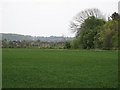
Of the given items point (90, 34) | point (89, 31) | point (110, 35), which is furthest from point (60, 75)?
point (89, 31)

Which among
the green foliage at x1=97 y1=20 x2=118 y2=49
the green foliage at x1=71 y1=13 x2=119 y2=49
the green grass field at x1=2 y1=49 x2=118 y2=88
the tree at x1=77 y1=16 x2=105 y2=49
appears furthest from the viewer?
the tree at x1=77 y1=16 x2=105 y2=49

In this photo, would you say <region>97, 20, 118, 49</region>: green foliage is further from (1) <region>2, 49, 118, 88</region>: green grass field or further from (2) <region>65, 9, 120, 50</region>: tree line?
(1) <region>2, 49, 118, 88</region>: green grass field

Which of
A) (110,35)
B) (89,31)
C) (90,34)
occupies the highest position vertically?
(89,31)

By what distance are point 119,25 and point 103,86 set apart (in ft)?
84.1

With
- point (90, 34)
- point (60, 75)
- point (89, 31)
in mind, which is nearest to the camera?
point (60, 75)

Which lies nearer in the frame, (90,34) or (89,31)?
(90,34)

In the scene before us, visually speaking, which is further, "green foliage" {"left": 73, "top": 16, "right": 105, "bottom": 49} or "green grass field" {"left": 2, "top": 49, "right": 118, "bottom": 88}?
"green foliage" {"left": 73, "top": 16, "right": 105, "bottom": 49}

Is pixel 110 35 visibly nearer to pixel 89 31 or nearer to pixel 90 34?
pixel 90 34

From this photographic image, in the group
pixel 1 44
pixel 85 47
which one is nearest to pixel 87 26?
pixel 85 47

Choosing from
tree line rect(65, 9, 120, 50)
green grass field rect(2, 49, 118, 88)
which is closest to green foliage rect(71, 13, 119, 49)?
tree line rect(65, 9, 120, 50)

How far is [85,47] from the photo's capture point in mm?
48031

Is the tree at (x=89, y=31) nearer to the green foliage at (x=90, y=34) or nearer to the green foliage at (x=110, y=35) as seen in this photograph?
the green foliage at (x=90, y=34)

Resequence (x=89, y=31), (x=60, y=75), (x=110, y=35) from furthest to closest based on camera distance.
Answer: (x=89, y=31)
(x=110, y=35)
(x=60, y=75)

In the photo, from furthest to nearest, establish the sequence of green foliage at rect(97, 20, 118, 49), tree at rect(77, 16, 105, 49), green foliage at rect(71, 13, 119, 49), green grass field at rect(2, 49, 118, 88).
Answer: tree at rect(77, 16, 105, 49)
green foliage at rect(71, 13, 119, 49)
green foliage at rect(97, 20, 118, 49)
green grass field at rect(2, 49, 118, 88)
